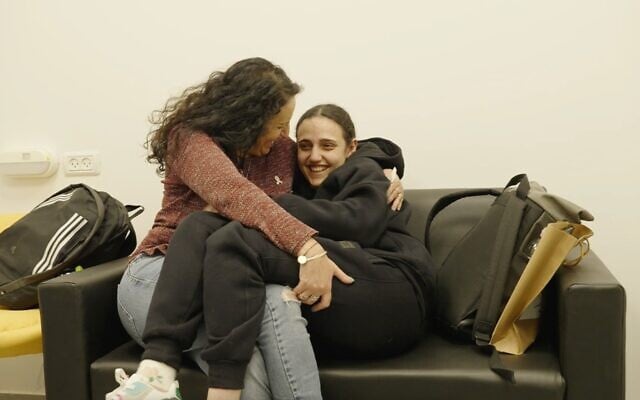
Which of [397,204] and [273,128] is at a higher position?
[273,128]

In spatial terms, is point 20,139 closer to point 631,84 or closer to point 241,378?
point 241,378

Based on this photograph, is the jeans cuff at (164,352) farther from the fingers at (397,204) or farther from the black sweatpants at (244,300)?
the fingers at (397,204)

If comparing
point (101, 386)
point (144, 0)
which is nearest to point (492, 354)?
point (101, 386)

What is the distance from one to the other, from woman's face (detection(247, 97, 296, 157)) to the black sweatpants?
28cm

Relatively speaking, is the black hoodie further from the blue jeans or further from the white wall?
the white wall

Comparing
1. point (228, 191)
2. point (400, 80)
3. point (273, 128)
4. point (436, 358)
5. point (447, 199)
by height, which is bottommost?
point (436, 358)

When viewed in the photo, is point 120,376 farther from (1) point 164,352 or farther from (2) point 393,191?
(2) point 393,191

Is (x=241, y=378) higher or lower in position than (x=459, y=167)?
lower

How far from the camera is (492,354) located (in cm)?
136

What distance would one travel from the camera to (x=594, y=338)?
1.24 meters

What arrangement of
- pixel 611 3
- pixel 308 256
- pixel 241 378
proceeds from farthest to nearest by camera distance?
pixel 611 3 < pixel 308 256 < pixel 241 378

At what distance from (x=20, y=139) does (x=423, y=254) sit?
4.97ft

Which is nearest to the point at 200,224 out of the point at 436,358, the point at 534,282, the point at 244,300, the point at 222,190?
the point at 222,190

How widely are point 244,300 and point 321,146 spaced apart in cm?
60
